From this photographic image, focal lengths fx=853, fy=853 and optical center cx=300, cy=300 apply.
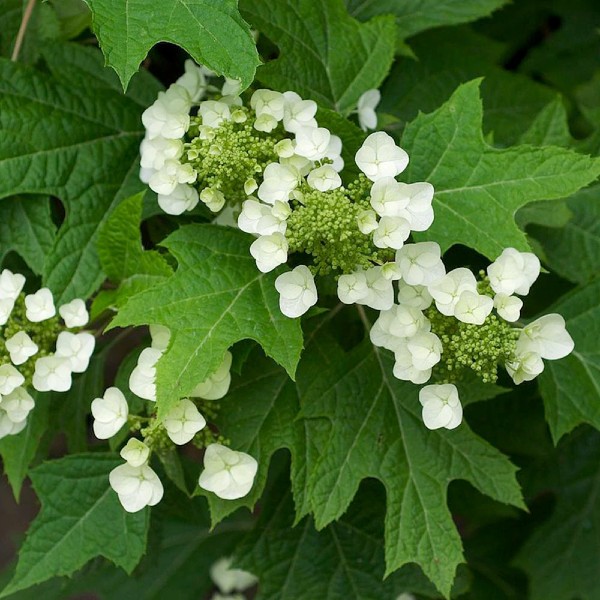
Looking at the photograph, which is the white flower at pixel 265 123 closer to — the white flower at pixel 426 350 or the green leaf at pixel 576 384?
the white flower at pixel 426 350

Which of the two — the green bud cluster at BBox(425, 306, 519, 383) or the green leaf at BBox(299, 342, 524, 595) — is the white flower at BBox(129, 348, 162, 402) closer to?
the green leaf at BBox(299, 342, 524, 595)

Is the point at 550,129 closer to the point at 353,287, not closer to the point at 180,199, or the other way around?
the point at 353,287

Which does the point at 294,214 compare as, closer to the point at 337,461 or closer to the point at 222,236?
the point at 222,236

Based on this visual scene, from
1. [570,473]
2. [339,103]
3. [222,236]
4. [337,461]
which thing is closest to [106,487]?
[337,461]

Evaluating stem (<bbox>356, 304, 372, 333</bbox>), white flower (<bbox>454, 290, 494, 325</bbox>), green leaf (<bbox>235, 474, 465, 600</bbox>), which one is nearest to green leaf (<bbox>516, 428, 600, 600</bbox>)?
green leaf (<bbox>235, 474, 465, 600</bbox>)

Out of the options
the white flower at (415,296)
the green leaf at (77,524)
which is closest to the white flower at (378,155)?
the white flower at (415,296)

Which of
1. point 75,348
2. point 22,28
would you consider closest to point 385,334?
point 75,348
